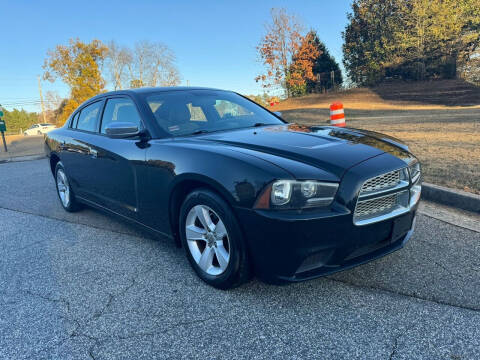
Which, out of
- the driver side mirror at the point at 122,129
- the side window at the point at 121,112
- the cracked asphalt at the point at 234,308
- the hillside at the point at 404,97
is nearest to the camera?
the cracked asphalt at the point at 234,308

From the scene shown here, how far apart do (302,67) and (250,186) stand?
34188mm

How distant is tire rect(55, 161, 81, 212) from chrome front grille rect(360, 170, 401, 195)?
3874mm

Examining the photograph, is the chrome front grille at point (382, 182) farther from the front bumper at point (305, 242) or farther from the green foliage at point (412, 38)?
the green foliage at point (412, 38)

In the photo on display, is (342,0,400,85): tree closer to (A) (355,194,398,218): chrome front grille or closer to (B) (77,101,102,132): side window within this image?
(B) (77,101,102,132): side window

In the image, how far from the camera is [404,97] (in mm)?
26453

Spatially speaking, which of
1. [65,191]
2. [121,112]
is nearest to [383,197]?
[121,112]

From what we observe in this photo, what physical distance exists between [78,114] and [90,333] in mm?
3381

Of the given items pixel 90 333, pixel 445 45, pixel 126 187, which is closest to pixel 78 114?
pixel 126 187

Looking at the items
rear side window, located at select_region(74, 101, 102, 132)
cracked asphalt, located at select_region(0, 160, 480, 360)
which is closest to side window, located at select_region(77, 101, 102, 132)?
rear side window, located at select_region(74, 101, 102, 132)

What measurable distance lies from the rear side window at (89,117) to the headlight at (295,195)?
8.98 ft

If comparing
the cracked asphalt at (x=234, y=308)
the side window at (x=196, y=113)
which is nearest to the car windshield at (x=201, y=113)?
the side window at (x=196, y=113)

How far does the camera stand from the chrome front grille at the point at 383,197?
2348mm

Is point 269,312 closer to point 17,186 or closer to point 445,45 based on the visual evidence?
point 17,186

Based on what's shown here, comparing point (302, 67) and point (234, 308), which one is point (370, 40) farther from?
point (234, 308)
